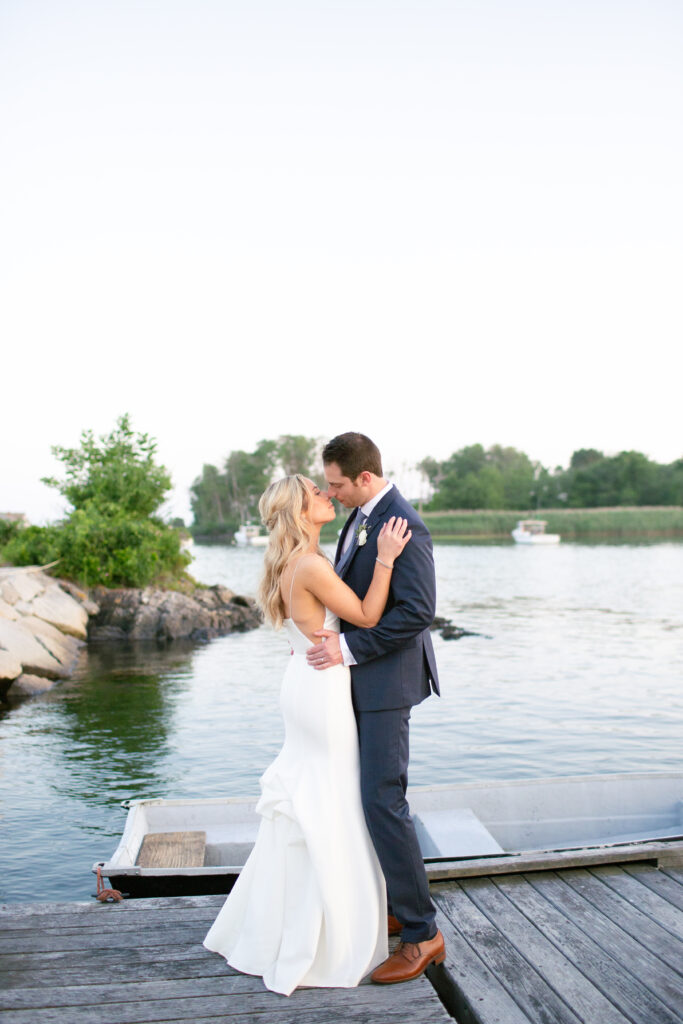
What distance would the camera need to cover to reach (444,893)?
480cm

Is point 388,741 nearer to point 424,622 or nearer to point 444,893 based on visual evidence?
point 424,622

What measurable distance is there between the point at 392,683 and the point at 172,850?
3.17 m

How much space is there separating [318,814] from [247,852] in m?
2.87

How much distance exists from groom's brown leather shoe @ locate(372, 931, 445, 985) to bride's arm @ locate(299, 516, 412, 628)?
1483 mm

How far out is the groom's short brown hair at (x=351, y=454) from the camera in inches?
164

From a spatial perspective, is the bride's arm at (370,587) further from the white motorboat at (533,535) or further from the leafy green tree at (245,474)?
the leafy green tree at (245,474)

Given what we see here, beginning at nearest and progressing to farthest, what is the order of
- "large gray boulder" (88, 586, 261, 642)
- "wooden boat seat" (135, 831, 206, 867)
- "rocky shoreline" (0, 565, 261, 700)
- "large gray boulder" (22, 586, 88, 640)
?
"wooden boat seat" (135, 831, 206, 867), "rocky shoreline" (0, 565, 261, 700), "large gray boulder" (22, 586, 88, 640), "large gray boulder" (88, 586, 261, 642)

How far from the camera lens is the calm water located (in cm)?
1030

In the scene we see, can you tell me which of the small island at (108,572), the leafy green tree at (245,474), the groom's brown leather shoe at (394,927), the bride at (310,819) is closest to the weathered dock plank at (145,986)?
the bride at (310,819)

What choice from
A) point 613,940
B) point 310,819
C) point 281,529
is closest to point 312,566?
point 281,529

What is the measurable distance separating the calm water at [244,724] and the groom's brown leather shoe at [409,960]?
522cm

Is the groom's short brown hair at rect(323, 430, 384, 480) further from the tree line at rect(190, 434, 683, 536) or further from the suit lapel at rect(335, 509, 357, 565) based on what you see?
the tree line at rect(190, 434, 683, 536)

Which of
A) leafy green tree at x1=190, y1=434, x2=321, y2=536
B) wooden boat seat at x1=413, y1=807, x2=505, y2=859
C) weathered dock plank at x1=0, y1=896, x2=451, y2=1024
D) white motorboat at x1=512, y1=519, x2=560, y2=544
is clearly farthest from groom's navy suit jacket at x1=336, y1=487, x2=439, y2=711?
leafy green tree at x1=190, y1=434, x2=321, y2=536

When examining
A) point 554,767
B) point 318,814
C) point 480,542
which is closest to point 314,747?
point 318,814
